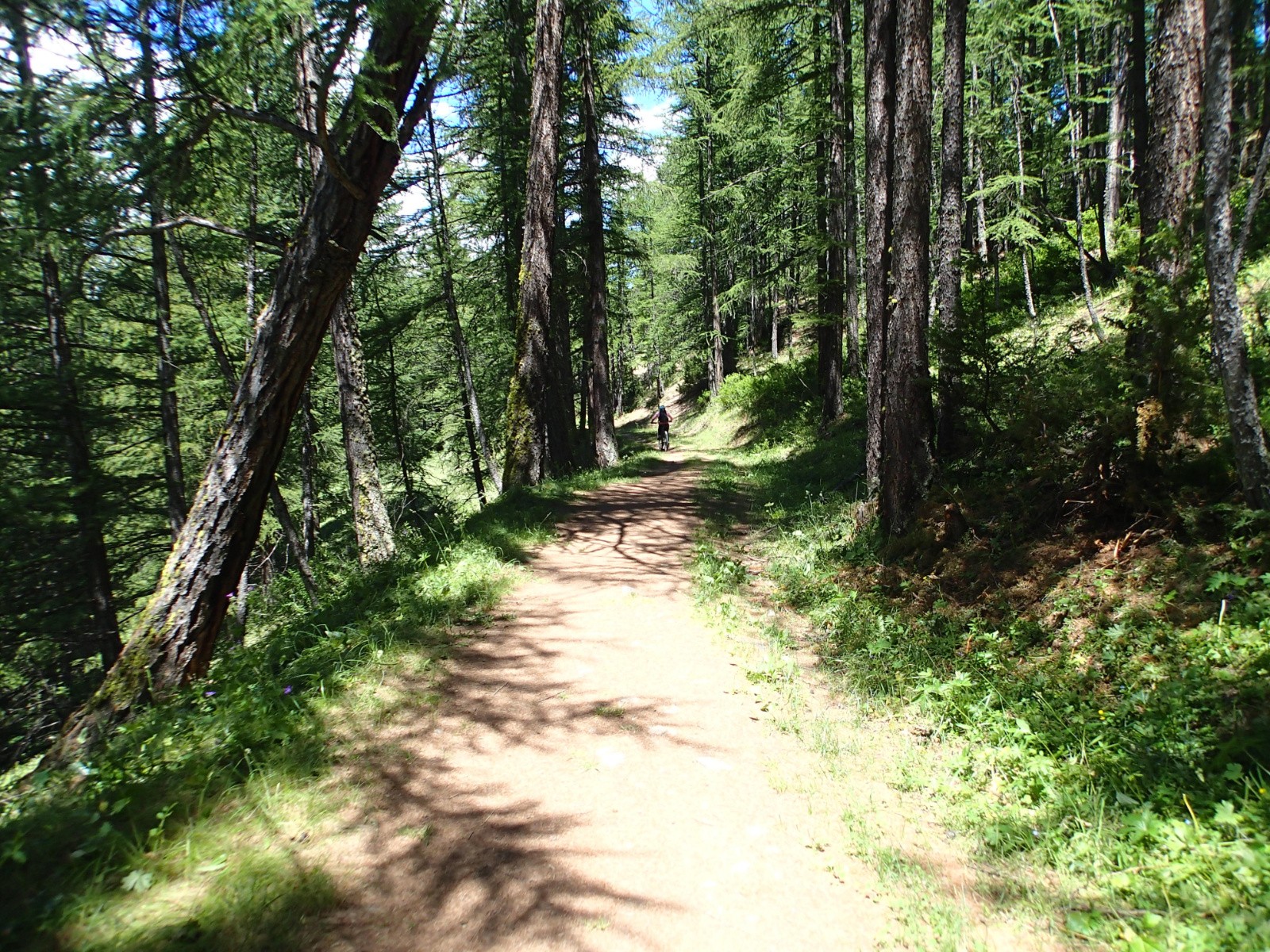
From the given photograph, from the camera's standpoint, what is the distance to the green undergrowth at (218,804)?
2549 mm

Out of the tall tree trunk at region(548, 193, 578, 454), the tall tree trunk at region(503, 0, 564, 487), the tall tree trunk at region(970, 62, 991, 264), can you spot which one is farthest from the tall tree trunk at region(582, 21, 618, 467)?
the tall tree trunk at region(970, 62, 991, 264)

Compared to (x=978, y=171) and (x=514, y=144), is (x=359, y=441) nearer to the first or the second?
(x=514, y=144)

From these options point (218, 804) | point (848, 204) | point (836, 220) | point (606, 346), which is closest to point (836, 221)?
point (836, 220)

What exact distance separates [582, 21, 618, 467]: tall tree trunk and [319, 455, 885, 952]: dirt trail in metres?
11.6

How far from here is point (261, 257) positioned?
1566cm

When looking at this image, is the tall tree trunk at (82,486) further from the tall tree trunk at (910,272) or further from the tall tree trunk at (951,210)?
the tall tree trunk at (951,210)

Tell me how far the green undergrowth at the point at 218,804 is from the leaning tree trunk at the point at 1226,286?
5.71 metres

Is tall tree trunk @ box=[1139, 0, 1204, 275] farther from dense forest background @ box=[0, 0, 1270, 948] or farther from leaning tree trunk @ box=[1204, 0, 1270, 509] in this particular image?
leaning tree trunk @ box=[1204, 0, 1270, 509]

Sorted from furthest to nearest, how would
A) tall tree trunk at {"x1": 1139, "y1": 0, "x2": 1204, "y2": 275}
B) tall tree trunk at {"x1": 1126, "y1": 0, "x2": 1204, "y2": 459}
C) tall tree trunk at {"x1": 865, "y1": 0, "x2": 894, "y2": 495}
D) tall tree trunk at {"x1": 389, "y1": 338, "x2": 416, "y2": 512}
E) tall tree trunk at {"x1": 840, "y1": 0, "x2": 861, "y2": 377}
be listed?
1. tall tree trunk at {"x1": 389, "y1": 338, "x2": 416, "y2": 512}
2. tall tree trunk at {"x1": 840, "y1": 0, "x2": 861, "y2": 377}
3. tall tree trunk at {"x1": 865, "y1": 0, "x2": 894, "y2": 495}
4. tall tree trunk at {"x1": 1139, "y1": 0, "x2": 1204, "y2": 275}
5. tall tree trunk at {"x1": 1126, "y1": 0, "x2": 1204, "y2": 459}

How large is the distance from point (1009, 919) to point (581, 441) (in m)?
21.1

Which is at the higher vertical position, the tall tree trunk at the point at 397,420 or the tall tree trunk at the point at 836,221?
the tall tree trunk at the point at 836,221

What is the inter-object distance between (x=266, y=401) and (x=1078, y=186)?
19.8 metres

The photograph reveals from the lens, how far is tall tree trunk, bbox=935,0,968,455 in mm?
8930

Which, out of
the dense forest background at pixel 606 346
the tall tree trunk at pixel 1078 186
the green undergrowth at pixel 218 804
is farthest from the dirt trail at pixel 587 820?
the tall tree trunk at pixel 1078 186
